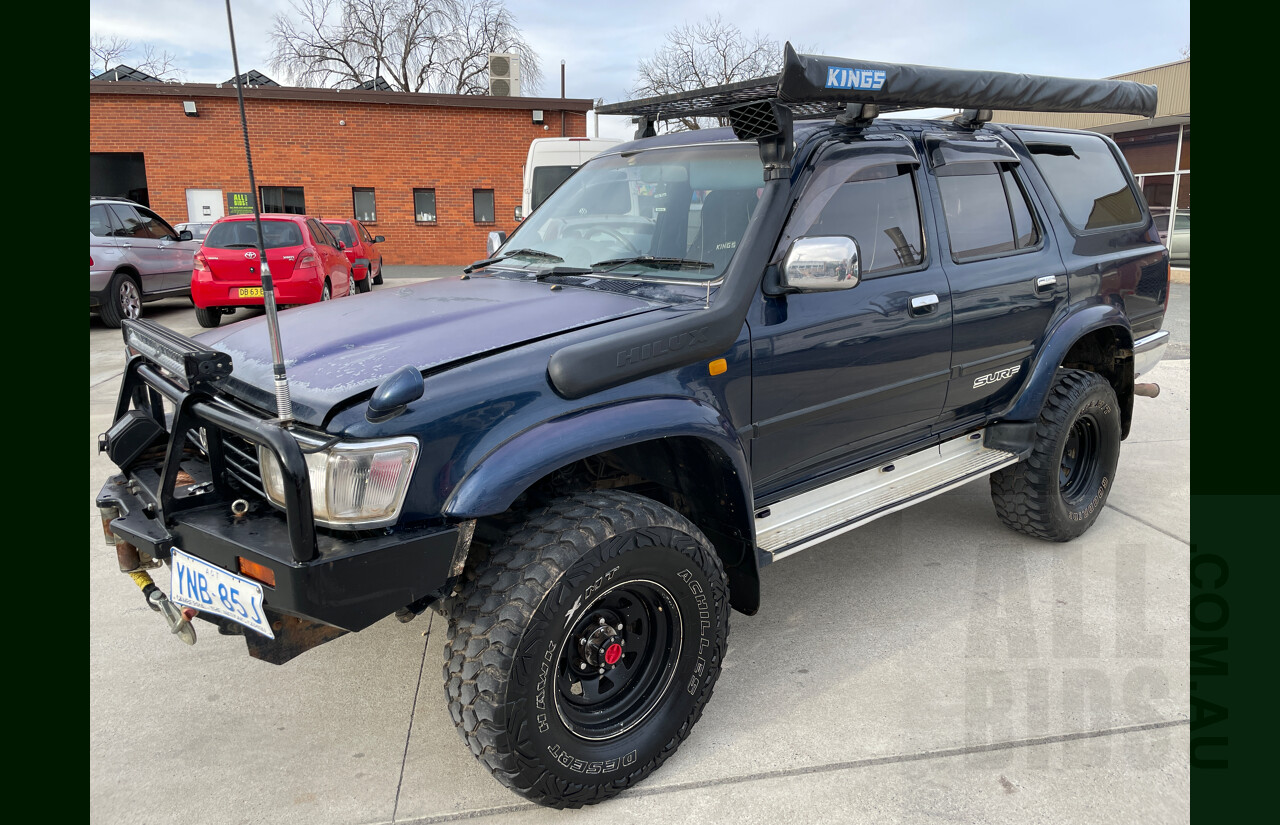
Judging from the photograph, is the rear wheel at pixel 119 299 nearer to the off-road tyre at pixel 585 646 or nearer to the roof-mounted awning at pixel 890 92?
the roof-mounted awning at pixel 890 92

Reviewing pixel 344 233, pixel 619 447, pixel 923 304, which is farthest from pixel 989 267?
pixel 344 233

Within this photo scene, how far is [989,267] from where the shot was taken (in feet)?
12.9

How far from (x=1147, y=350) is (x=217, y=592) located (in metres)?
4.98

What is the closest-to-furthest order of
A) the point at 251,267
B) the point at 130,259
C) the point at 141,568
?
the point at 141,568, the point at 251,267, the point at 130,259

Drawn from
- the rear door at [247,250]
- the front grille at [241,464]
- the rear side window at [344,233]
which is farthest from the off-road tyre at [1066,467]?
the rear side window at [344,233]

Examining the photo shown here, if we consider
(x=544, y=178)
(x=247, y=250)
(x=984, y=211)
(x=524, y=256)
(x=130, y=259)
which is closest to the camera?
(x=524, y=256)

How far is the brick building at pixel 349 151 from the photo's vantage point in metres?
22.1

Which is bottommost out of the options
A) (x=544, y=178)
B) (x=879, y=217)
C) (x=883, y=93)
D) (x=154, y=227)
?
(x=879, y=217)

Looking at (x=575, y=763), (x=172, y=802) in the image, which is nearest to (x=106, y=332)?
(x=172, y=802)

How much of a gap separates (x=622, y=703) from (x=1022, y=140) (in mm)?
3527

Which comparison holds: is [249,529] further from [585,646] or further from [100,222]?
[100,222]

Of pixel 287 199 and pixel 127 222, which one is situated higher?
pixel 287 199

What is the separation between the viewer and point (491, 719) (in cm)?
238

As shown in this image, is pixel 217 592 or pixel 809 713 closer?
pixel 217 592
